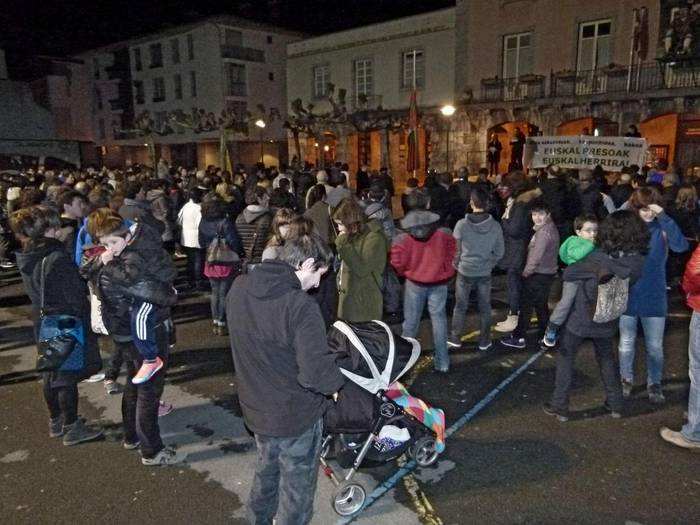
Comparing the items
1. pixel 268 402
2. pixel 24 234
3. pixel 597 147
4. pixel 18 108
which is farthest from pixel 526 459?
pixel 18 108

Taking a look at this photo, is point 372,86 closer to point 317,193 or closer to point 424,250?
point 317,193

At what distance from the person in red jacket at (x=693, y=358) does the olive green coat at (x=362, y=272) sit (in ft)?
8.60

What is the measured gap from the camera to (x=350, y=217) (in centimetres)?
508

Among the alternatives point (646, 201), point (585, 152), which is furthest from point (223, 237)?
point (585, 152)

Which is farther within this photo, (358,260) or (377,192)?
(377,192)

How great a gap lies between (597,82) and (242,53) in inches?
949

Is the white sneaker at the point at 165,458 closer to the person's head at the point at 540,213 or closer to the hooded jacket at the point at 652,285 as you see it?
the hooded jacket at the point at 652,285

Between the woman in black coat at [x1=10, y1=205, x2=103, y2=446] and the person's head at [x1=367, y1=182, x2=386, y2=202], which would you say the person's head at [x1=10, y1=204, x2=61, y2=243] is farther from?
the person's head at [x1=367, y1=182, x2=386, y2=202]

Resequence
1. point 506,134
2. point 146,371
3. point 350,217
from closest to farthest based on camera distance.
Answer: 1. point 146,371
2. point 350,217
3. point 506,134

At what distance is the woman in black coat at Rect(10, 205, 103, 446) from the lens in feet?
13.6

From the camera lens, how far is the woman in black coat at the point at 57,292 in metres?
4.15

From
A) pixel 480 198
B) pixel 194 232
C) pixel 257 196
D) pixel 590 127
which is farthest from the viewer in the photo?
pixel 590 127

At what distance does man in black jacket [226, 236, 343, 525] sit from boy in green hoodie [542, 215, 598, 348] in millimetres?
2707

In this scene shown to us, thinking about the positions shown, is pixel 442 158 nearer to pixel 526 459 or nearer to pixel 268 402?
pixel 526 459
